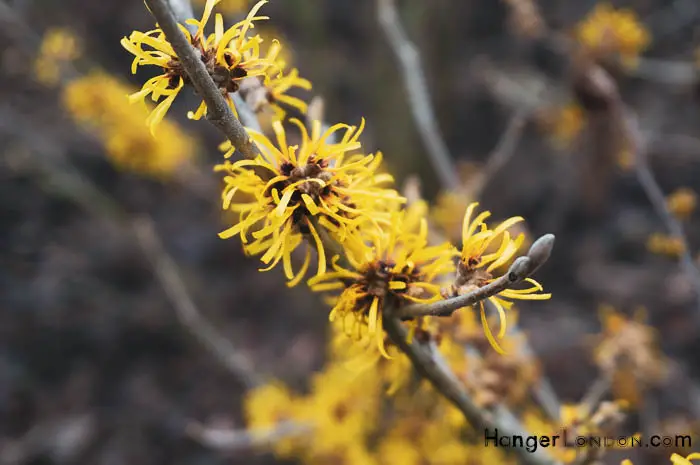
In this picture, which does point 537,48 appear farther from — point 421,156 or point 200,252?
point 200,252

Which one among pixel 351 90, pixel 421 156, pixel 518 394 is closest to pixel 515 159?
pixel 421 156

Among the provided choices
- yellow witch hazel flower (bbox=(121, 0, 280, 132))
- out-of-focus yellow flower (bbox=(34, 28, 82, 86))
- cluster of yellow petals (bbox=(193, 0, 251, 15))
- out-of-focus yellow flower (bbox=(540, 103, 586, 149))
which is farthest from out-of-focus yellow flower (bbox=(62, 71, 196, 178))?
out-of-focus yellow flower (bbox=(540, 103, 586, 149))

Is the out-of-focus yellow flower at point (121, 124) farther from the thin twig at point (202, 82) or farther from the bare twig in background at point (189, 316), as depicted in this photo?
the thin twig at point (202, 82)

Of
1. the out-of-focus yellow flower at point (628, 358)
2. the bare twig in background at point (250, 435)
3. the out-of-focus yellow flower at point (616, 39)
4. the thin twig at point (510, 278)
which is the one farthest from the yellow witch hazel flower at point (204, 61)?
the out-of-focus yellow flower at point (616, 39)

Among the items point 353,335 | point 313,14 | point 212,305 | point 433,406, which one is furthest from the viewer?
point 212,305

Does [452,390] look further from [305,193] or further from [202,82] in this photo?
[202,82]

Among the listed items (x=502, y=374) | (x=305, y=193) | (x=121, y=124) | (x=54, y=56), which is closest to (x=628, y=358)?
(x=502, y=374)
